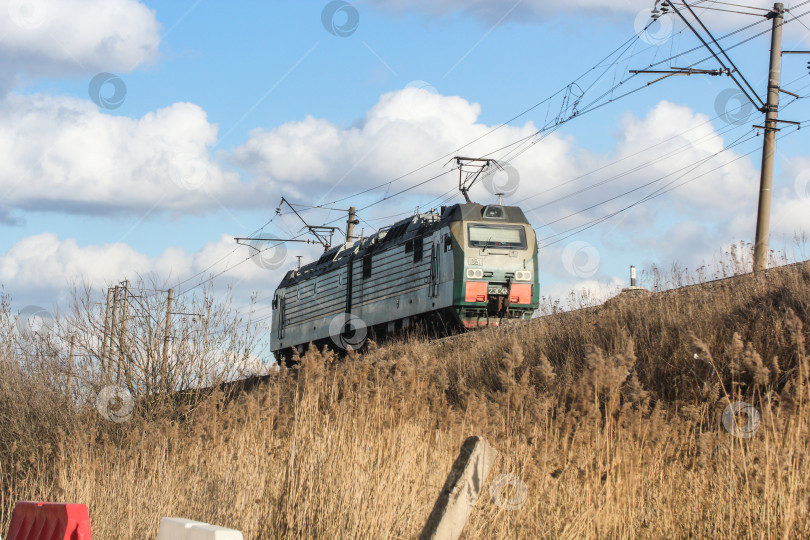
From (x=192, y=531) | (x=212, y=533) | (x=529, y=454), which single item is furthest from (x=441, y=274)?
(x=212, y=533)

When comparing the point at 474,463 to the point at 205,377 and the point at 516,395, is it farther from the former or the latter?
the point at 205,377

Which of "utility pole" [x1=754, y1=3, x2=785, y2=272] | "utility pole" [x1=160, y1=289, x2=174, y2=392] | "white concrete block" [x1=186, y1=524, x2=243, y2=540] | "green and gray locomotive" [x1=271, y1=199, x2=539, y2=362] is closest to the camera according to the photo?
"white concrete block" [x1=186, y1=524, x2=243, y2=540]

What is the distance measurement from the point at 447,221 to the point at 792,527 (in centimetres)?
1598

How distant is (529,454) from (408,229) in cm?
1670

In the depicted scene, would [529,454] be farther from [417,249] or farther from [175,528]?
[417,249]


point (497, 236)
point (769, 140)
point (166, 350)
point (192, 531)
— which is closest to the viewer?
point (192, 531)

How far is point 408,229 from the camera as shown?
23297 mm

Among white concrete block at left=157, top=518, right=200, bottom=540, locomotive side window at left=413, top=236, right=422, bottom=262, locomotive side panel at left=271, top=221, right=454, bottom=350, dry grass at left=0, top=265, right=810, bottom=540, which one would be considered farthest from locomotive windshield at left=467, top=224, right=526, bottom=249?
white concrete block at left=157, top=518, right=200, bottom=540

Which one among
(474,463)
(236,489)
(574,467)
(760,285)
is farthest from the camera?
(760,285)

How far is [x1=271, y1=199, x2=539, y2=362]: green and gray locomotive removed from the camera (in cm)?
2017

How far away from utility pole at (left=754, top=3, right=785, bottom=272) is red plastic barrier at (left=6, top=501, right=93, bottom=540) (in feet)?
35.1

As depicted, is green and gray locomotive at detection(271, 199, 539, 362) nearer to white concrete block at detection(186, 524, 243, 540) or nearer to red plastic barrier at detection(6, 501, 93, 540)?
red plastic barrier at detection(6, 501, 93, 540)

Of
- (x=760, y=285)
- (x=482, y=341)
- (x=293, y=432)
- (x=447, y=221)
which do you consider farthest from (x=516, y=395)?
(x=447, y=221)

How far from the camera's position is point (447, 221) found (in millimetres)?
20922
